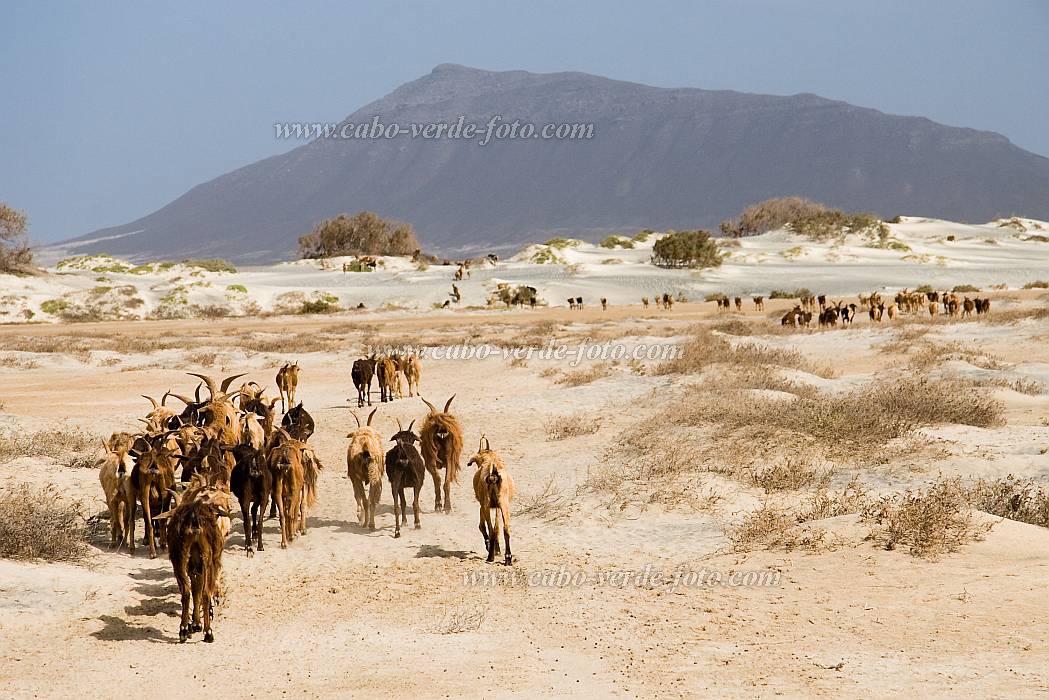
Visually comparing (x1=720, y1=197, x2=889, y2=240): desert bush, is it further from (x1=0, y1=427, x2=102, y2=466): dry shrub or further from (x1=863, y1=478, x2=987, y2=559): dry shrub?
(x1=863, y1=478, x2=987, y2=559): dry shrub

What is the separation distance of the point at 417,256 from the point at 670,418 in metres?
60.5

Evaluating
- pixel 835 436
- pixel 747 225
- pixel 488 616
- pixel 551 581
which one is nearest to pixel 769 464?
pixel 835 436

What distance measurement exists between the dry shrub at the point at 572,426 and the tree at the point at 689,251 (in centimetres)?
4822

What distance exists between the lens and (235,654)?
259 inches

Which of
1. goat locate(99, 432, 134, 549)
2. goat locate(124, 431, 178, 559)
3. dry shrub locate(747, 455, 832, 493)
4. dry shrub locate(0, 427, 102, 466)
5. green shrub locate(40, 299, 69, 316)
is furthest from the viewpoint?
green shrub locate(40, 299, 69, 316)

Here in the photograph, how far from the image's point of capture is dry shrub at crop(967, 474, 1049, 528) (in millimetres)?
9172

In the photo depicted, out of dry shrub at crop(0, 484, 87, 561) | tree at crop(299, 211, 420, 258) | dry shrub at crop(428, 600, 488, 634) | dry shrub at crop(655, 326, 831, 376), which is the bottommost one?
dry shrub at crop(428, 600, 488, 634)

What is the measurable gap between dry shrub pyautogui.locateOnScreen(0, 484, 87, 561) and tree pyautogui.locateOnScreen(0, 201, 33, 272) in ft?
177

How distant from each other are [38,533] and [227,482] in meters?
1.72

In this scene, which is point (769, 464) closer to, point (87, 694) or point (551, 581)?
point (551, 581)

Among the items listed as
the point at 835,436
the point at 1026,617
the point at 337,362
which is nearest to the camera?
the point at 1026,617

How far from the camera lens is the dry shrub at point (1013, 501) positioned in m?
9.17

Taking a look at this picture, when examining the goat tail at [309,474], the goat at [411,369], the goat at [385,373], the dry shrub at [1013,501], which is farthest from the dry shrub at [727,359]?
the goat tail at [309,474]

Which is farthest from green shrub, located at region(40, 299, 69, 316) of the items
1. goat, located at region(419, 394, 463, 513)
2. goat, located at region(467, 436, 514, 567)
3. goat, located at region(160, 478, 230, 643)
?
goat, located at region(160, 478, 230, 643)
